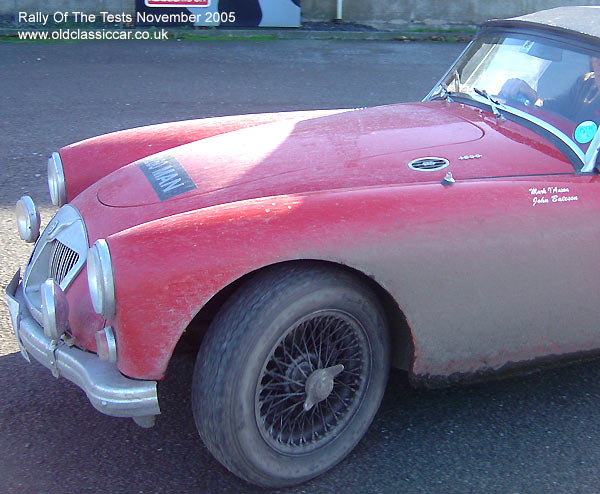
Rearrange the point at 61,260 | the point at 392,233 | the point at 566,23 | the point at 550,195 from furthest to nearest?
the point at 566,23 < the point at 61,260 < the point at 550,195 < the point at 392,233

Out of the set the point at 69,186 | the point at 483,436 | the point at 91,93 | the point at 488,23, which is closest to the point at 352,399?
the point at 483,436

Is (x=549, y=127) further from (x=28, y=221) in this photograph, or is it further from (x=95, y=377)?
(x=28, y=221)

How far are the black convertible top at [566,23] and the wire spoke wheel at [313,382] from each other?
5.52 ft

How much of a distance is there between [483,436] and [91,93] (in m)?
5.93

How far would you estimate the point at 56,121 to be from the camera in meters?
6.74

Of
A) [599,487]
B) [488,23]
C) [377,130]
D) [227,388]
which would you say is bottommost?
[599,487]

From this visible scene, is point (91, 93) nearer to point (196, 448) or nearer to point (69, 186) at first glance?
point (69, 186)

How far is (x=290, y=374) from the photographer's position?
2.60 m

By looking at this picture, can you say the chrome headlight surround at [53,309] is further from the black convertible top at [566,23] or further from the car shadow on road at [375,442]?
the black convertible top at [566,23]

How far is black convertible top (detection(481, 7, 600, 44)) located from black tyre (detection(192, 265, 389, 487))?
157 centimetres

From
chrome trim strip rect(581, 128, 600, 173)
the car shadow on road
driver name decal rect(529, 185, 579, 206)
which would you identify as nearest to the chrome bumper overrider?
the car shadow on road

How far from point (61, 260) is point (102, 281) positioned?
0.67 metres

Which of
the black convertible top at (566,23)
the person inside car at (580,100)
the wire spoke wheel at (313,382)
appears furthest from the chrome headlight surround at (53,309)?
the black convertible top at (566,23)

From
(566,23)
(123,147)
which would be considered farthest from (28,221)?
(566,23)
